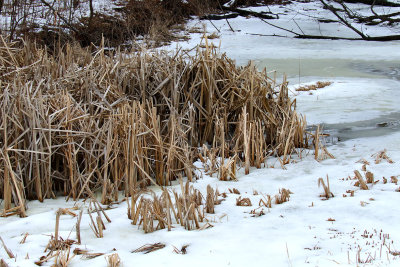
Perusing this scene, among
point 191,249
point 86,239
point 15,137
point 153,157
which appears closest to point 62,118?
point 15,137

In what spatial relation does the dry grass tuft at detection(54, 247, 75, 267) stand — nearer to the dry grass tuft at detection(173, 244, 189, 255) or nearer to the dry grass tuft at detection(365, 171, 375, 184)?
the dry grass tuft at detection(173, 244, 189, 255)

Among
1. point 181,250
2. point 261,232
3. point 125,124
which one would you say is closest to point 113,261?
point 181,250

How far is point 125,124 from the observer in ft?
12.1

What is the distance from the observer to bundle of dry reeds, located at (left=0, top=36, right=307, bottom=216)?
3557 millimetres

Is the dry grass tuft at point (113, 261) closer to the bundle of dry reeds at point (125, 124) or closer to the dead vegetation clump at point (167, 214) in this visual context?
the dead vegetation clump at point (167, 214)

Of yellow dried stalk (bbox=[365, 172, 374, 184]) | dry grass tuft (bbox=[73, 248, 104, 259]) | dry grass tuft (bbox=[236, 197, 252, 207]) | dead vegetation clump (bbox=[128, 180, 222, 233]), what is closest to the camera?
dry grass tuft (bbox=[73, 248, 104, 259])

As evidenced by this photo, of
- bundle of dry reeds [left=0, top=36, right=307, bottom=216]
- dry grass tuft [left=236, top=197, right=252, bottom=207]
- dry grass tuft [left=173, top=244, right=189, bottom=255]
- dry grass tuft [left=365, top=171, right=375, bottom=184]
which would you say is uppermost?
bundle of dry reeds [left=0, top=36, right=307, bottom=216]

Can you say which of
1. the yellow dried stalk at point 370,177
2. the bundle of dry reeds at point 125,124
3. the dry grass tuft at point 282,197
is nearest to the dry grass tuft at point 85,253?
the bundle of dry reeds at point 125,124

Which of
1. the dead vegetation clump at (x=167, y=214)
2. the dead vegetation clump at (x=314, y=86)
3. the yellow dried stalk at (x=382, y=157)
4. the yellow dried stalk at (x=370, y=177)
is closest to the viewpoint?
the dead vegetation clump at (x=167, y=214)

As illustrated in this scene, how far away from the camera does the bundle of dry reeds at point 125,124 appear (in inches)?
140

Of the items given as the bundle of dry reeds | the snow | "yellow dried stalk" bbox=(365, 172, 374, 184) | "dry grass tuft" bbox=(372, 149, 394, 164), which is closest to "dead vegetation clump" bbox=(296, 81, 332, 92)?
the bundle of dry reeds

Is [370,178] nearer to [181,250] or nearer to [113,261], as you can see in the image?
[181,250]

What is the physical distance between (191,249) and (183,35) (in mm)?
10886

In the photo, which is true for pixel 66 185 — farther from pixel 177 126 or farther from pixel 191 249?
pixel 191 249
